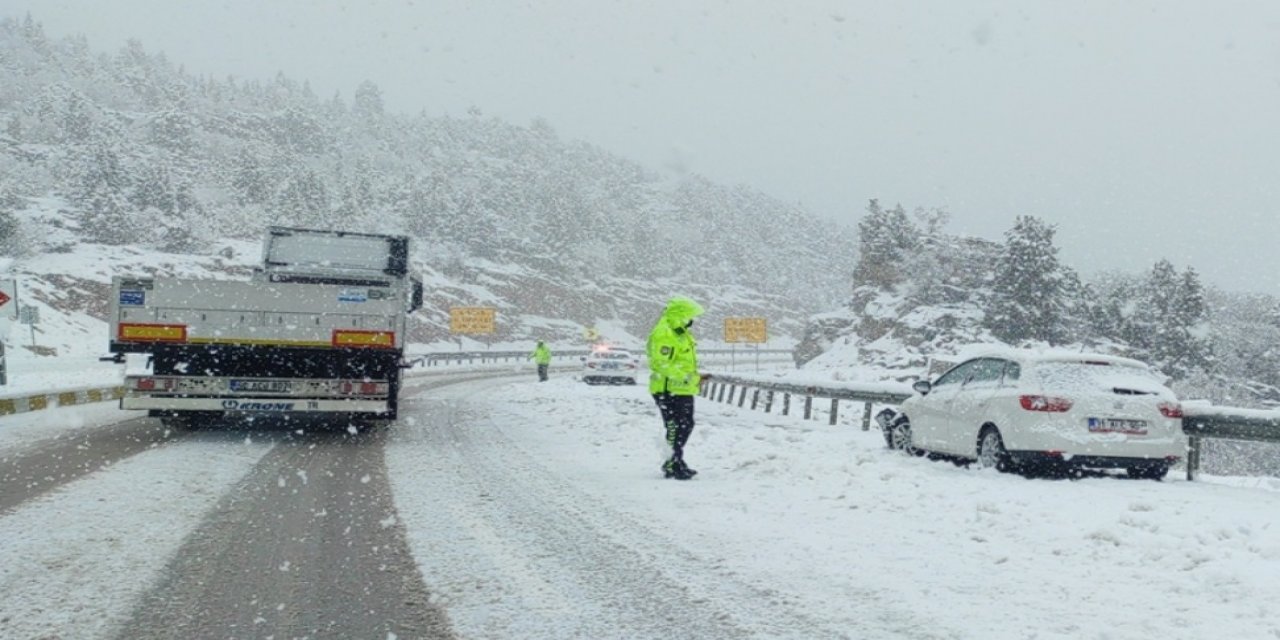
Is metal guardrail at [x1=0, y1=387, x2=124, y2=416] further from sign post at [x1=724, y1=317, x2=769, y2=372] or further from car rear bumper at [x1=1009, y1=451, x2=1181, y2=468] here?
sign post at [x1=724, y1=317, x2=769, y2=372]

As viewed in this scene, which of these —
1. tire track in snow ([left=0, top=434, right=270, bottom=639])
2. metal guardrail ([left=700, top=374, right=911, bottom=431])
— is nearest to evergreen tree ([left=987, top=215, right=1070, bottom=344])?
metal guardrail ([left=700, top=374, right=911, bottom=431])

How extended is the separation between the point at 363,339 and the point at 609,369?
2114cm

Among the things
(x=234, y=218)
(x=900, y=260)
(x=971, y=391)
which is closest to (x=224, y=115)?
(x=234, y=218)

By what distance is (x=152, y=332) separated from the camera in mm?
11211

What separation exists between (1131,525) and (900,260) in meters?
68.8

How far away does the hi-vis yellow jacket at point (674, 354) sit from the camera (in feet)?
29.4

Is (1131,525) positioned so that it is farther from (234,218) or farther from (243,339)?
(234,218)

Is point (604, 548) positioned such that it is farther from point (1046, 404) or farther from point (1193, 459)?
point (1193, 459)

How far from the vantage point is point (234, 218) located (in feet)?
312

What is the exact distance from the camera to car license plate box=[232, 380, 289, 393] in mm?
11625

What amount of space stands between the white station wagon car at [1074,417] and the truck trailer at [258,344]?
7354mm

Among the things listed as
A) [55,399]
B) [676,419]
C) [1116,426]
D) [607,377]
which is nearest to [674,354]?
Result: [676,419]

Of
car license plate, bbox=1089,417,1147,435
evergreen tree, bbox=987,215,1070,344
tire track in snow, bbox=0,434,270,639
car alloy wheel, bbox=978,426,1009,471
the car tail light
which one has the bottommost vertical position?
tire track in snow, bbox=0,434,270,639

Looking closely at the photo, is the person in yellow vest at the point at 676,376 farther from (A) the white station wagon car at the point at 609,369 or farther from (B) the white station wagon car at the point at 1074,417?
(A) the white station wagon car at the point at 609,369
